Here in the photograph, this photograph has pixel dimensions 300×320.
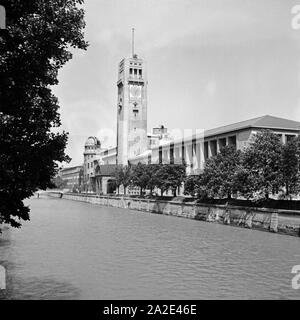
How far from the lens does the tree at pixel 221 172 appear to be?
170 ft

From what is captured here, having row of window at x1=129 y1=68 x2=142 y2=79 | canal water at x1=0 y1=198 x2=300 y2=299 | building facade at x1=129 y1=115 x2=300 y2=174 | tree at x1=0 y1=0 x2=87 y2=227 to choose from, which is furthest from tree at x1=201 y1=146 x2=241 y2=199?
row of window at x1=129 y1=68 x2=142 y2=79

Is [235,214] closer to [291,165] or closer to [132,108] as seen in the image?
[291,165]

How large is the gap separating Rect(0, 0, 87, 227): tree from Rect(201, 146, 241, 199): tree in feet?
132

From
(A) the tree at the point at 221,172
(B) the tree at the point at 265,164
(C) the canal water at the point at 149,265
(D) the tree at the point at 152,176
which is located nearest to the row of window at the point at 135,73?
(D) the tree at the point at 152,176

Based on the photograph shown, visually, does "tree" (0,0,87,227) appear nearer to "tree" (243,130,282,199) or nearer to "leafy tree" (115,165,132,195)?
"tree" (243,130,282,199)

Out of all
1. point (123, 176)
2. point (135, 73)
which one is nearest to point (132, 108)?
point (135, 73)

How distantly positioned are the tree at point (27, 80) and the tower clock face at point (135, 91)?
12744cm

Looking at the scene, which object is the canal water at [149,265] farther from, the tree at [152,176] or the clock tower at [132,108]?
the clock tower at [132,108]

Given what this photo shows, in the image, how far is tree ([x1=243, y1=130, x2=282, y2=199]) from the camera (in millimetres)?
43344

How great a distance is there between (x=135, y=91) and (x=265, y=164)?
9927cm

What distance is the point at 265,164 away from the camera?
44.1 meters
